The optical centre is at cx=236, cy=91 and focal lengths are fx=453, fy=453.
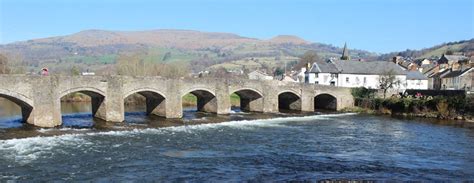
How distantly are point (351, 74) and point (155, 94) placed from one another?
4084cm

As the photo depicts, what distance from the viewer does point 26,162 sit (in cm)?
2234

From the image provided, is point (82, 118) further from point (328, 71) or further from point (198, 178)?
point (328, 71)

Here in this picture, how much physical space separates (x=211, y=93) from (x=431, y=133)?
2070 centimetres

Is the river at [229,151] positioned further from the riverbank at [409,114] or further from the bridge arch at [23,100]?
the riverbank at [409,114]

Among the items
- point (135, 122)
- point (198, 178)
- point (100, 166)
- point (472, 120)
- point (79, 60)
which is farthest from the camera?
point (79, 60)

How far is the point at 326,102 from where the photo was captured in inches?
2373

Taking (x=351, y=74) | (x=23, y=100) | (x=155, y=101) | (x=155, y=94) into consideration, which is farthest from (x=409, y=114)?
(x=23, y=100)

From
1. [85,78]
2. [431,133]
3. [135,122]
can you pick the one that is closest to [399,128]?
[431,133]

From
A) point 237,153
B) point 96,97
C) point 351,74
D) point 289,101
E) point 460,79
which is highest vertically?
point 351,74

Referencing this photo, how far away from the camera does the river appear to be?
2092cm

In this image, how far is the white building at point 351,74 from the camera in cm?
7275

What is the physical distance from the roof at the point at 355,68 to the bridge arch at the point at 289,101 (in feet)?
58.0

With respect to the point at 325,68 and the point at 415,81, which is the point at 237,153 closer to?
the point at 325,68

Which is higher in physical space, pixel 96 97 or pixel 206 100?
pixel 96 97
